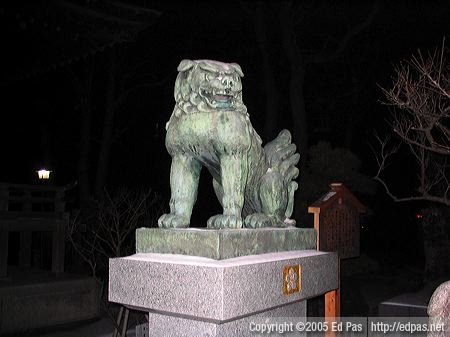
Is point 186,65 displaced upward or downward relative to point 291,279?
upward

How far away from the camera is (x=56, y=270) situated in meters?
8.22

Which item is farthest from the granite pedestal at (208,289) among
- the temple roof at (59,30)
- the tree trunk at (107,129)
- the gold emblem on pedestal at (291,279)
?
the tree trunk at (107,129)

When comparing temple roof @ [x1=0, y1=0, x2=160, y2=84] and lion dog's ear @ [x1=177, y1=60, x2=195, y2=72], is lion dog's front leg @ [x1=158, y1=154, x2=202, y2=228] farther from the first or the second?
temple roof @ [x1=0, y1=0, x2=160, y2=84]

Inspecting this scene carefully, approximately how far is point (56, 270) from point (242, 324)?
6.49 m

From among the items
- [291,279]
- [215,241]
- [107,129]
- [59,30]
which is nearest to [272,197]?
[291,279]

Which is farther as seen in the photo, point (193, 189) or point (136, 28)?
point (136, 28)

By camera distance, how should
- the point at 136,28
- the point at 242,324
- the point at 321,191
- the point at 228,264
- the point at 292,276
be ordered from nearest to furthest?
the point at 228,264 < the point at 242,324 < the point at 292,276 < the point at 136,28 < the point at 321,191

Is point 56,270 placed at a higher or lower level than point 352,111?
lower

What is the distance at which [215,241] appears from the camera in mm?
2457

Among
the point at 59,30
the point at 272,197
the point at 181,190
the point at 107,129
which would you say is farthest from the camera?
the point at 107,129

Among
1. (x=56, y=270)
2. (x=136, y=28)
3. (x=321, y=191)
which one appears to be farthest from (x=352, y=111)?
(x=136, y=28)

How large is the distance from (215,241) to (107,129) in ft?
45.2

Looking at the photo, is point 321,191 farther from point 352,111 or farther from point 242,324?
point 242,324

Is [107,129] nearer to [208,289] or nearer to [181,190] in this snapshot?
[181,190]
